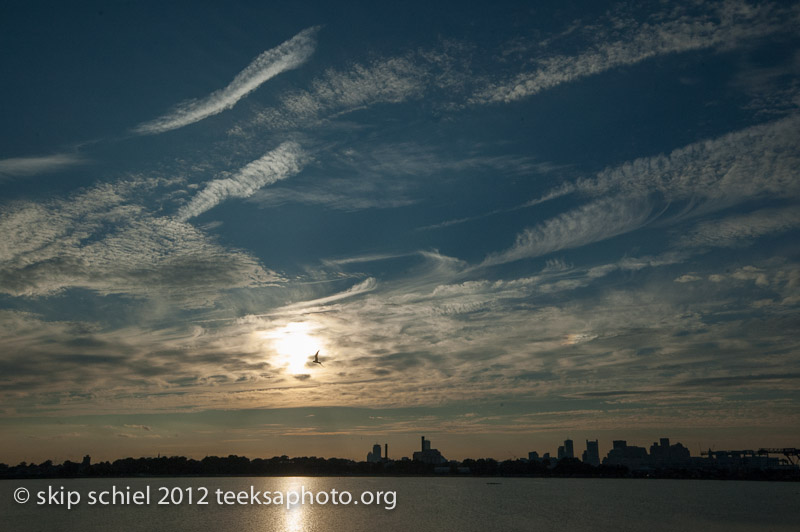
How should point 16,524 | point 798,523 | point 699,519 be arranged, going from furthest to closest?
point 699,519
point 798,523
point 16,524

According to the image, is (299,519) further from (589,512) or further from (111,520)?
(589,512)

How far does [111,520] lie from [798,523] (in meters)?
173

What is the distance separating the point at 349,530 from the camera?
130375 millimetres

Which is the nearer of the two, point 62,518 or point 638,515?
point 62,518

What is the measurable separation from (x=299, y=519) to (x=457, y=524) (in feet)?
157

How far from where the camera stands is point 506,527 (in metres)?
132

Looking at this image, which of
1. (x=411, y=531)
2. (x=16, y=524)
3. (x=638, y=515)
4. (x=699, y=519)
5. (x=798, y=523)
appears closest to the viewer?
(x=411, y=531)

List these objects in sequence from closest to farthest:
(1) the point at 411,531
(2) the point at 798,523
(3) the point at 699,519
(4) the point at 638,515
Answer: (1) the point at 411,531, (2) the point at 798,523, (3) the point at 699,519, (4) the point at 638,515

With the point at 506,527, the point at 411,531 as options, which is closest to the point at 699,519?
the point at 506,527

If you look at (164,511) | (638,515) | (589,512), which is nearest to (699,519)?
(638,515)

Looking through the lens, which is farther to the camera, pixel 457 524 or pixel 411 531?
pixel 457 524

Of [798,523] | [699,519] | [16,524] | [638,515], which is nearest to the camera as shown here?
[16,524]

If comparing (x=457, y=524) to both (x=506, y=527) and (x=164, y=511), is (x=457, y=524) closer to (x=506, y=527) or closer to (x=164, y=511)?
(x=506, y=527)

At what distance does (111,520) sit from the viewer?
15000 centimetres
